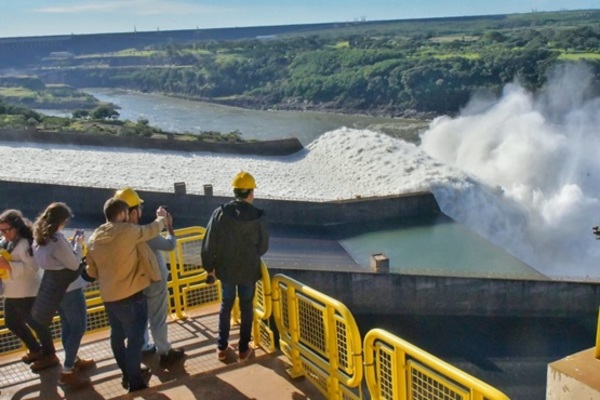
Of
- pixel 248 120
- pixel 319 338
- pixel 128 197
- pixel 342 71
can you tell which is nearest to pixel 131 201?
pixel 128 197

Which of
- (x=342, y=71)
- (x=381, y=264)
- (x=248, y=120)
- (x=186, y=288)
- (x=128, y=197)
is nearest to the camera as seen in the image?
(x=128, y=197)

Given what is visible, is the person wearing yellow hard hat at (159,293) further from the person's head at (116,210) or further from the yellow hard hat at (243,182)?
the yellow hard hat at (243,182)

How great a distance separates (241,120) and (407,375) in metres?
61.7

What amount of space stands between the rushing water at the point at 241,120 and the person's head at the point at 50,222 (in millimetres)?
41945

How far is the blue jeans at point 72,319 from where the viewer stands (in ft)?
17.3

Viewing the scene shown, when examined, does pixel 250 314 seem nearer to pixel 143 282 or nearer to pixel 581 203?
pixel 143 282

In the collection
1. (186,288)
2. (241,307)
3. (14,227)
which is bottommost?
(186,288)

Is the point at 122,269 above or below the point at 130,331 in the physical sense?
above

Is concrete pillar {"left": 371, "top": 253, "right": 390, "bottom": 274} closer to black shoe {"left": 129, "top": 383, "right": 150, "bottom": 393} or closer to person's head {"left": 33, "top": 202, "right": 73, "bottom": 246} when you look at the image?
black shoe {"left": 129, "top": 383, "right": 150, "bottom": 393}

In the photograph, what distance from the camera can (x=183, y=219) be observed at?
867 inches

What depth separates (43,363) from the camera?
5742 mm

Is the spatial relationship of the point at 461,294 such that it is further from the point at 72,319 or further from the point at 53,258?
the point at 53,258

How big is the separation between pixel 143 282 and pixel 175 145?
2528cm

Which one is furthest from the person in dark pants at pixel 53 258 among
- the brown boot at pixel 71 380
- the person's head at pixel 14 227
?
the brown boot at pixel 71 380
